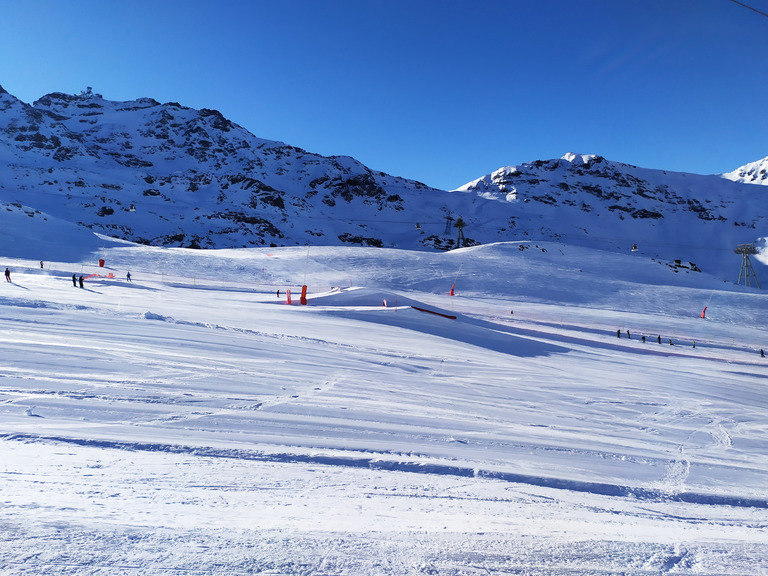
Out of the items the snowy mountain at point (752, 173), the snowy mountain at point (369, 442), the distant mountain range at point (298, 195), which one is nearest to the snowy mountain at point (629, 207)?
the distant mountain range at point (298, 195)

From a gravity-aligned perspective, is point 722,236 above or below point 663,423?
above

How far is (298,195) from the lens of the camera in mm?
135000

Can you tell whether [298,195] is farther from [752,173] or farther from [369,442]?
[752,173]

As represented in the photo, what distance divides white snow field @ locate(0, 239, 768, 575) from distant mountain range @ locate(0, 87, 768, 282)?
5131cm

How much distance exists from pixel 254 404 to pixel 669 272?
51662 millimetres

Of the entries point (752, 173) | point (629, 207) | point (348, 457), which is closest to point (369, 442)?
point (348, 457)

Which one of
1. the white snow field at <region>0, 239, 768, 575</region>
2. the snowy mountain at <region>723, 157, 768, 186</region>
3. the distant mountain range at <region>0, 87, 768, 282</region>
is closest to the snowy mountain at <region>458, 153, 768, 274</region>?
the distant mountain range at <region>0, 87, 768, 282</region>

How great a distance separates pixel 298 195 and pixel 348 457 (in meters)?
137

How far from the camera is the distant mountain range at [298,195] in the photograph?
281 ft

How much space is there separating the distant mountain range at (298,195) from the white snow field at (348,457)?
51.3 metres

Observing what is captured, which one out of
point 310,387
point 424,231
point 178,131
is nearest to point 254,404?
point 310,387

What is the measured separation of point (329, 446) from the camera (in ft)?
15.5

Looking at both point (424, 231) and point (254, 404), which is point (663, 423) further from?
point (424, 231)

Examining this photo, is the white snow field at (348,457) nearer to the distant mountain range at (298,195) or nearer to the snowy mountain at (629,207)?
the distant mountain range at (298,195)
